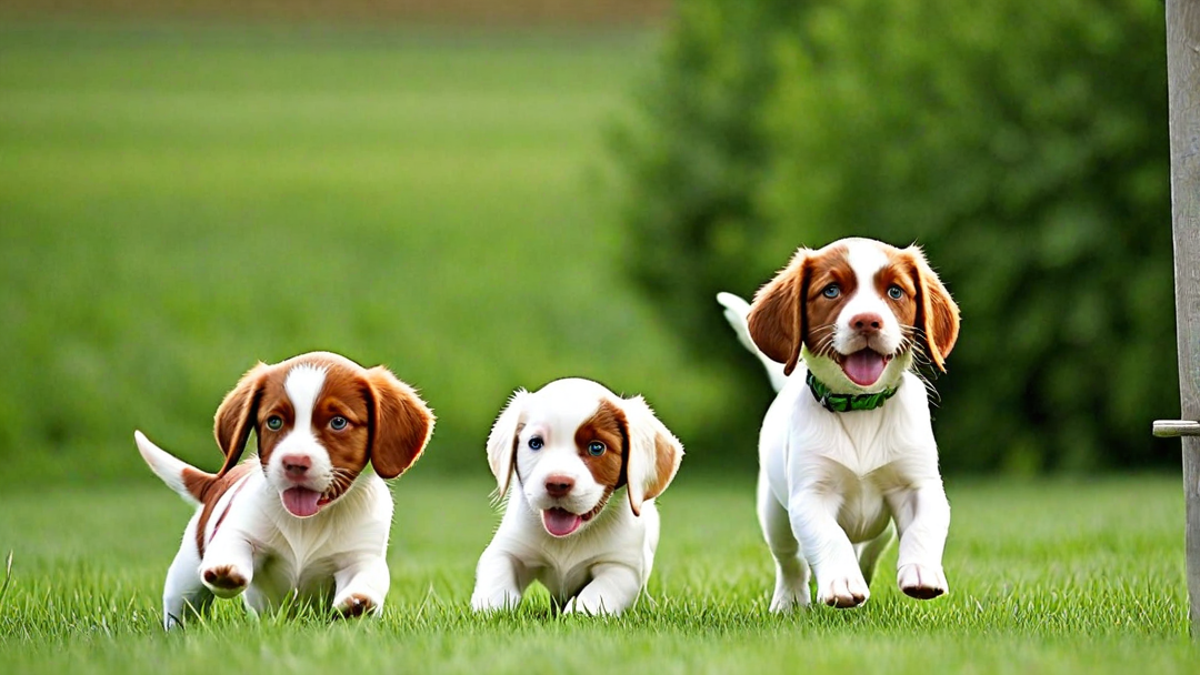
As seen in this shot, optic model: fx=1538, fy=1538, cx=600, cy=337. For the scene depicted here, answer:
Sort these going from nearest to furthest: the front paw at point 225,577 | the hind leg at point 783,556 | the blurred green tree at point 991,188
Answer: the front paw at point 225,577
the hind leg at point 783,556
the blurred green tree at point 991,188

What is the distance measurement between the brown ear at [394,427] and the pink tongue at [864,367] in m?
1.36

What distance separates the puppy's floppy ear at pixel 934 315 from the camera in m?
4.93

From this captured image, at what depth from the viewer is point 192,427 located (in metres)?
17.7

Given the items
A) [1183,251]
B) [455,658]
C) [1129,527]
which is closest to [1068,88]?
[1129,527]

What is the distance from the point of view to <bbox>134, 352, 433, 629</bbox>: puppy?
4.74 m

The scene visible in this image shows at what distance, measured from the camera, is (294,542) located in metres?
4.93

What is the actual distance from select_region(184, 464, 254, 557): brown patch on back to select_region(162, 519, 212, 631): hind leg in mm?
49

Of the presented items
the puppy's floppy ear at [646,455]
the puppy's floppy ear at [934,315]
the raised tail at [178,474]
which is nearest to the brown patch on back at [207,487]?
the raised tail at [178,474]

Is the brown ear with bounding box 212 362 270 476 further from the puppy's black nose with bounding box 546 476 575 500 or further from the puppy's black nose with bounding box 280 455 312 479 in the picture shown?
the puppy's black nose with bounding box 546 476 575 500

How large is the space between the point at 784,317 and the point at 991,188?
948 cm

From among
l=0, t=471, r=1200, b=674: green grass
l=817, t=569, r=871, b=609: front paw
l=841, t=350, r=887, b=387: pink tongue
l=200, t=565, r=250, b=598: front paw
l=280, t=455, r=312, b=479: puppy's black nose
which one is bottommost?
l=0, t=471, r=1200, b=674: green grass

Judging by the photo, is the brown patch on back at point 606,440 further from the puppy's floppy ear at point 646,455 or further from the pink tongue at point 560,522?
the pink tongue at point 560,522

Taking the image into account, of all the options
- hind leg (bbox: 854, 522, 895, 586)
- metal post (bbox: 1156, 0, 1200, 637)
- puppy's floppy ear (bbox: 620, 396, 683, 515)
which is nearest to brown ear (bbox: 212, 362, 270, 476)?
puppy's floppy ear (bbox: 620, 396, 683, 515)

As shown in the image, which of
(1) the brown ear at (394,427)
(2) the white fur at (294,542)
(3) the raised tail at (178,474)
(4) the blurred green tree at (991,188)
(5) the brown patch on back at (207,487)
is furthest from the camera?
(4) the blurred green tree at (991,188)
